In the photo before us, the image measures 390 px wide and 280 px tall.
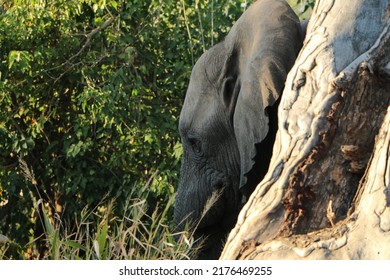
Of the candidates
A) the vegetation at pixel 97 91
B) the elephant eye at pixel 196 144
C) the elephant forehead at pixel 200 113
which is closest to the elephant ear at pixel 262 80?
the elephant forehead at pixel 200 113

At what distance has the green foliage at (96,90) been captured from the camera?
6840 mm

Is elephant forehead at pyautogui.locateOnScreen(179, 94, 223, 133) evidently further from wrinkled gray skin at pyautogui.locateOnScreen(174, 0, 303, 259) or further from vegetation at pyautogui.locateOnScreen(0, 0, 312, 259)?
vegetation at pyautogui.locateOnScreen(0, 0, 312, 259)

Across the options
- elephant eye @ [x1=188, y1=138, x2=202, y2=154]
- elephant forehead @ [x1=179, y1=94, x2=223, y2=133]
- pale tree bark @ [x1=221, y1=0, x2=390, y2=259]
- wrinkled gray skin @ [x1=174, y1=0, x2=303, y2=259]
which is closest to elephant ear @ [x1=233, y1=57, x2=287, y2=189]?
wrinkled gray skin @ [x1=174, y1=0, x2=303, y2=259]

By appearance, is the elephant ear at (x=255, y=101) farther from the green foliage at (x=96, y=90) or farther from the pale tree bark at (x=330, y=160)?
the green foliage at (x=96, y=90)

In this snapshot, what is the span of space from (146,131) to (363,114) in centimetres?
375

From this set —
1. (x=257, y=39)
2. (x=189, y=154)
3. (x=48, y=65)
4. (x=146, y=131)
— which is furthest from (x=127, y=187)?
(x=257, y=39)

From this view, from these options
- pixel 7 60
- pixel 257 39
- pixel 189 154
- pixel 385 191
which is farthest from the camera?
pixel 7 60

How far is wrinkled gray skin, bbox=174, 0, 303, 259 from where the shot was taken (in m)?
4.22

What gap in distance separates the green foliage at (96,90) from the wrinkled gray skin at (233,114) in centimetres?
171

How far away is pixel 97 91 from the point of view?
21.9 ft

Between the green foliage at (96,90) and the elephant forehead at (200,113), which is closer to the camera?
the elephant forehead at (200,113)
